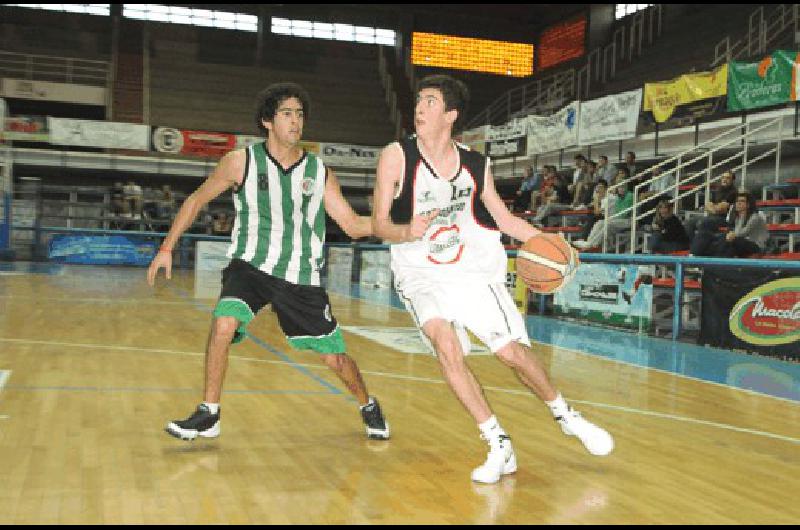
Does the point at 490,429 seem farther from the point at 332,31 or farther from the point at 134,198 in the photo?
the point at 332,31

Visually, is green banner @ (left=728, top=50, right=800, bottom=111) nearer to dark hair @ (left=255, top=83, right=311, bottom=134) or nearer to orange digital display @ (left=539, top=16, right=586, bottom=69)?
dark hair @ (left=255, top=83, right=311, bottom=134)

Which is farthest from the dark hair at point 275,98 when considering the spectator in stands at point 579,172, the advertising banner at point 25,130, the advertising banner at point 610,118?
the advertising banner at point 25,130

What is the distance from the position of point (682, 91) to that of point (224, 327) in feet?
42.1

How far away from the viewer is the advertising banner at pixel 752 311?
8750mm

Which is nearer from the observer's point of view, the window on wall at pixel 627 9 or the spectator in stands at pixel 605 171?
the spectator in stands at pixel 605 171

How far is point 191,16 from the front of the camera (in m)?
32.3

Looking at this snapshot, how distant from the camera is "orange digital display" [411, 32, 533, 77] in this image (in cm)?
3381

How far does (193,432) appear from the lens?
4.24 m

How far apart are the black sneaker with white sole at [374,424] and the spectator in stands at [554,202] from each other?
12865 mm

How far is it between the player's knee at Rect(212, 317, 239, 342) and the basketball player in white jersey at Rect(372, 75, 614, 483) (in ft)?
2.81

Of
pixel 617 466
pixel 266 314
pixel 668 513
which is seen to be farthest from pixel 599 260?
pixel 668 513

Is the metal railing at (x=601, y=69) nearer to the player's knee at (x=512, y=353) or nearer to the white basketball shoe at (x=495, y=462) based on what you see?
the player's knee at (x=512, y=353)

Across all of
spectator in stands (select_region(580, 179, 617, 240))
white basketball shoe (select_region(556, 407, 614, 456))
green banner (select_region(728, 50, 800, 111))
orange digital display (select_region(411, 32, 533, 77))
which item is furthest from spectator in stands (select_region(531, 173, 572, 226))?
orange digital display (select_region(411, 32, 533, 77))

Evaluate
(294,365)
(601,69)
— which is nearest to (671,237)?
(294,365)
